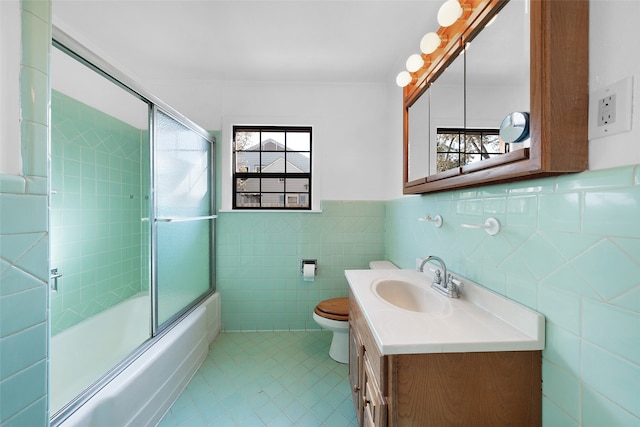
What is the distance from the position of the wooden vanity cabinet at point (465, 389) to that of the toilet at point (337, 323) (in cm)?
102

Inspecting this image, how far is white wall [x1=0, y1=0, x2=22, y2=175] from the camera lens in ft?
2.28

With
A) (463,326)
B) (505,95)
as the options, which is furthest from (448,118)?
(463,326)

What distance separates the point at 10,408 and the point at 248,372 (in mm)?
1271

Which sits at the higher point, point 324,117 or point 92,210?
point 324,117

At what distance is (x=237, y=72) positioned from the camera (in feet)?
7.07

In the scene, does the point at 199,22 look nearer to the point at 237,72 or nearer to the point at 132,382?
the point at 237,72

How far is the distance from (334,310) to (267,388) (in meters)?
0.66

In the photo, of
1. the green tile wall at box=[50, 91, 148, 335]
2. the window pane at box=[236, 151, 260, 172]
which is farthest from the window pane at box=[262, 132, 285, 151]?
the green tile wall at box=[50, 91, 148, 335]

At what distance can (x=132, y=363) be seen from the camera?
49.9 inches

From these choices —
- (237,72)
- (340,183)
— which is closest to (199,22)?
(237,72)

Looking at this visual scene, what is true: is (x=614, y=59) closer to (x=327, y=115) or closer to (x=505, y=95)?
(x=505, y=95)

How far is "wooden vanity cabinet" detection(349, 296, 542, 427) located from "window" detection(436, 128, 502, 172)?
0.69 metres

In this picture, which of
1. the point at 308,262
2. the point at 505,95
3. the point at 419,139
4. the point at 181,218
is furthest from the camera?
the point at 308,262

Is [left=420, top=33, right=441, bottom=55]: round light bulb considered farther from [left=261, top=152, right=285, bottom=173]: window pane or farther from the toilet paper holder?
the toilet paper holder
